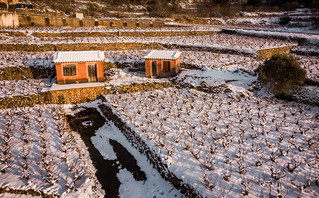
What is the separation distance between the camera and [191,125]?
40.8ft

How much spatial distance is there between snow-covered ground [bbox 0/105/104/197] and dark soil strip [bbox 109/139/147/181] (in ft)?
5.07

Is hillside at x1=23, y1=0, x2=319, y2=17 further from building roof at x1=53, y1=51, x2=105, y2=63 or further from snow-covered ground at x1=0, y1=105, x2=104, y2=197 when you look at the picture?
snow-covered ground at x1=0, y1=105, x2=104, y2=197

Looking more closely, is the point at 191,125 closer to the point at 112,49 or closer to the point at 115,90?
the point at 115,90

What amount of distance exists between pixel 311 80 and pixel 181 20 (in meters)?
36.4

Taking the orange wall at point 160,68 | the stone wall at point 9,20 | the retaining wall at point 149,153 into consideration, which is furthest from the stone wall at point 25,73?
the stone wall at point 9,20

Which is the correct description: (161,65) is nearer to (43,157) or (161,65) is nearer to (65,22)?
(43,157)

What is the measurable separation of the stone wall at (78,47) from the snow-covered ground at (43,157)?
1183 cm

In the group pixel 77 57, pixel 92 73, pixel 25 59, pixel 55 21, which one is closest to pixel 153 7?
pixel 55 21

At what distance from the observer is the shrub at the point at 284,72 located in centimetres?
1447

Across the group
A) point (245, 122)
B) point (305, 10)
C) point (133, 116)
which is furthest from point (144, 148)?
point (305, 10)

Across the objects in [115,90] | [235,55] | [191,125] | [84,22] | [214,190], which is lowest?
[214,190]

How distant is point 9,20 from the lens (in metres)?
29.9

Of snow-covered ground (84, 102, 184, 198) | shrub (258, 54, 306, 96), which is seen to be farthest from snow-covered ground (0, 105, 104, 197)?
shrub (258, 54, 306, 96)

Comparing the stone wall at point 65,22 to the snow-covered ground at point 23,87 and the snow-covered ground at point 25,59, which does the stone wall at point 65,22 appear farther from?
the snow-covered ground at point 23,87
